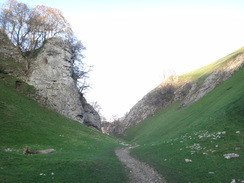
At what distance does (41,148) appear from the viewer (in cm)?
2475

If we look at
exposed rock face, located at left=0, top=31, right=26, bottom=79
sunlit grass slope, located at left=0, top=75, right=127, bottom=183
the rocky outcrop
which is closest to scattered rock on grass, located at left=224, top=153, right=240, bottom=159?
sunlit grass slope, located at left=0, top=75, right=127, bottom=183

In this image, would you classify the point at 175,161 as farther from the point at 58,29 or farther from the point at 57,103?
the point at 58,29

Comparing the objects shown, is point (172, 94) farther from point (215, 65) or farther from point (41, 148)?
point (41, 148)

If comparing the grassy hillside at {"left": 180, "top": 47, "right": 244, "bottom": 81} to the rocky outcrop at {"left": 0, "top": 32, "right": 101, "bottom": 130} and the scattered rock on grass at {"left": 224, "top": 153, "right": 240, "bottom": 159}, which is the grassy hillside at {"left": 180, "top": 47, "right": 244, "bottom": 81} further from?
the scattered rock on grass at {"left": 224, "top": 153, "right": 240, "bottom": 159}

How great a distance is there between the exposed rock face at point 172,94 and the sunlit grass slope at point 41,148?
4700cm

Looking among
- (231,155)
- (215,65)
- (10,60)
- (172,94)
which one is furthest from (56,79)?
(215,65)

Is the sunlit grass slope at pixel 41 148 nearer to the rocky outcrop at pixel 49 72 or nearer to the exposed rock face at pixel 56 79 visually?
the rocky outcrop at pixel 49 72

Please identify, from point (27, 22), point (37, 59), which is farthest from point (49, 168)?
point (27, 22)

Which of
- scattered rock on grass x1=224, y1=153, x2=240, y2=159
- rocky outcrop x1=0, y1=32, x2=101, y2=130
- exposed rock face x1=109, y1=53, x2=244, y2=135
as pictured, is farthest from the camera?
exposed rock face x1=109, y1=53, x2=244, y2=135

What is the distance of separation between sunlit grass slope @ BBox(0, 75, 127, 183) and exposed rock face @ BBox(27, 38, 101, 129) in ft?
20.7

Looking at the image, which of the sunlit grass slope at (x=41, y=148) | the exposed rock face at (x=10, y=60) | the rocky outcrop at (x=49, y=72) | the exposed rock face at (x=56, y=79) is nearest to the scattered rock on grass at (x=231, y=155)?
the sunlit grass slope at (x=41, y=148)

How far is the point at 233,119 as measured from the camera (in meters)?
24.0

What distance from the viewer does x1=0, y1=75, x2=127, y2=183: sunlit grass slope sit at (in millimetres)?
13555

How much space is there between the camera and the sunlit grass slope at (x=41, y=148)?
44.5 feet
